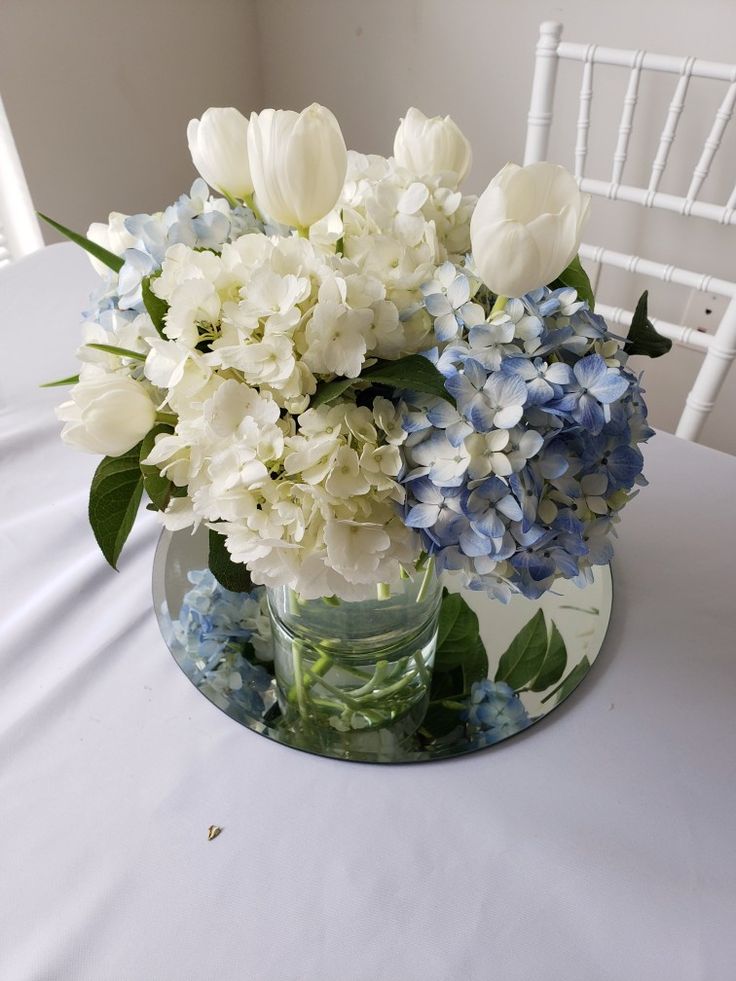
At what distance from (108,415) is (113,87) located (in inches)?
55.9

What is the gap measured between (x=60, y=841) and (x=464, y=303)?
0.42 meters

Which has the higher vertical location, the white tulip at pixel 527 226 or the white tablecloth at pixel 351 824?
the white tulip at pixel 527 226

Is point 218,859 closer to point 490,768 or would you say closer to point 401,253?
point 490,768

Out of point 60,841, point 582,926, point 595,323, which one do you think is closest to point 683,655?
point 582,926

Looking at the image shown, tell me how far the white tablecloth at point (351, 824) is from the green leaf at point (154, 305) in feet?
1.03

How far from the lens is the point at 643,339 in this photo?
0.47m

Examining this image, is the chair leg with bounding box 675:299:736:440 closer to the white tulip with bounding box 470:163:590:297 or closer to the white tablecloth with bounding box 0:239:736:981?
the white tablecloth with bounding box 0:239:736:981

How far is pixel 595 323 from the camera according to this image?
401 millimetres

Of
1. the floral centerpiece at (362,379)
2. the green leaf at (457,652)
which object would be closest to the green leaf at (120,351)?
the floral centerpiece at (362,379)

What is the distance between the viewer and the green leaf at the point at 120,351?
0.41 m

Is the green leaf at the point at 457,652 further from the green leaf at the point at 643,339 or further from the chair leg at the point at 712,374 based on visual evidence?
the chair leg at the point at 712,374

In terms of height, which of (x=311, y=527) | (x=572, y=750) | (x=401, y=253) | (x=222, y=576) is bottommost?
(x=572, y=750)

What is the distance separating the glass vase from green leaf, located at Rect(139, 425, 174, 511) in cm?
15

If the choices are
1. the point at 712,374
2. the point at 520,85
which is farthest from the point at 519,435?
the point at 520,85
